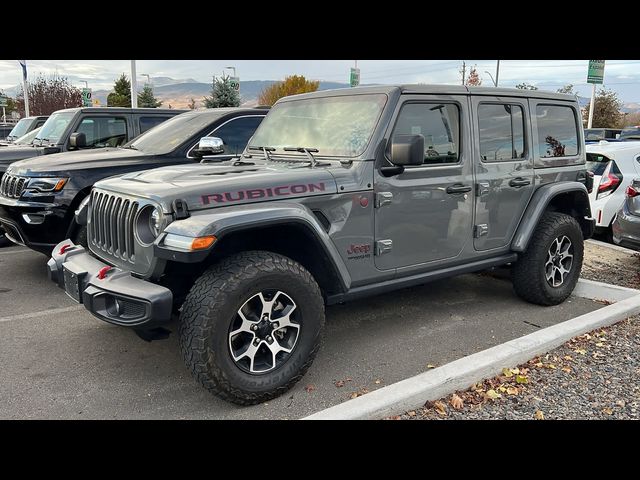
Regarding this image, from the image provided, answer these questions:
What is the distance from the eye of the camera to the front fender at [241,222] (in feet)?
9.75

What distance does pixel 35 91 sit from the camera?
45.2m

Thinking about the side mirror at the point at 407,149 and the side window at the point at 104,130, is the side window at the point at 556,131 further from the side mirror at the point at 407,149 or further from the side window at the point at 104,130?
the side window at the point at 104,130

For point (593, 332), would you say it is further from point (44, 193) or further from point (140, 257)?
point (44, 193)

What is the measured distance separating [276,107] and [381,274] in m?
1.96

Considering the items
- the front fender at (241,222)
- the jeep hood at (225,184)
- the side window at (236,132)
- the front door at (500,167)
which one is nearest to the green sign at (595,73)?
the side window at (236,132)

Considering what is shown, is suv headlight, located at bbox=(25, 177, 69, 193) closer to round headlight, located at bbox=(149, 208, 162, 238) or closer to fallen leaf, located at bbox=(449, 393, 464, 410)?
round headlight, located at bbox=(149, 208, 162, 238)

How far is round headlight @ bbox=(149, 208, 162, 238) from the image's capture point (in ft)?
10.4

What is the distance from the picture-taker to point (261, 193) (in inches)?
131

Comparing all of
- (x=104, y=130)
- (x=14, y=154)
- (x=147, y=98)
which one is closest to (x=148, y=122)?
(x=104, y=130)

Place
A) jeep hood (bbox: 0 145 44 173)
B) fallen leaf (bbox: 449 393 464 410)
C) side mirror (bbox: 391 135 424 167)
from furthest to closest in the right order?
jeep hood (bbox: 0 145 44 173), side mirror (bbox: 391 135 424 167), fallen leaf (bbox: 449 393 464 410)

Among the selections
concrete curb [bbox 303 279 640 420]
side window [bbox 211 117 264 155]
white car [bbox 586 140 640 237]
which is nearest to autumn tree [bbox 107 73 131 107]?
side window [bbox 211 117 264 155]

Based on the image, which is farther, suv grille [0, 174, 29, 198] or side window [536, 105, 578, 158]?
suv grille [0, 174, 29, 198]

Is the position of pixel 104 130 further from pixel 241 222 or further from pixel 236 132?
pixel 241 222

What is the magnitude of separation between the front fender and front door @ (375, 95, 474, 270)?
580mm
